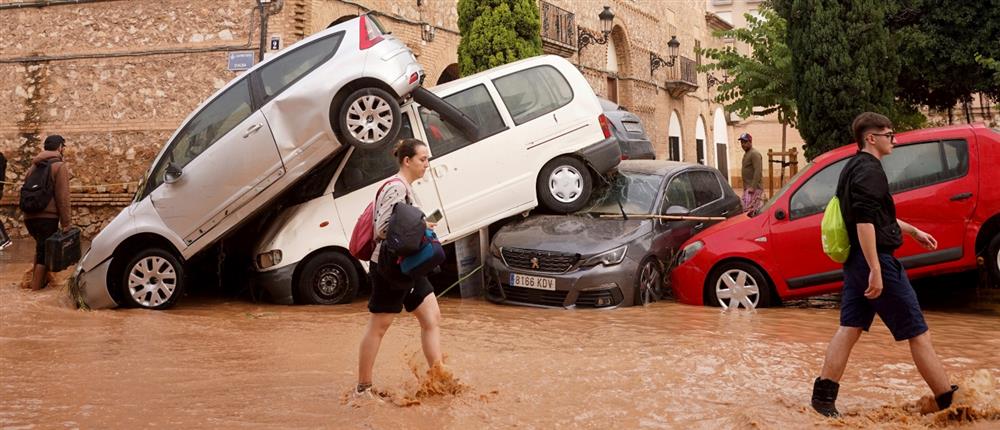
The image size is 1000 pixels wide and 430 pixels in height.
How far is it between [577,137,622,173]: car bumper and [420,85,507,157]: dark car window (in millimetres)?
965

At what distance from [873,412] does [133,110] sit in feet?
44.8

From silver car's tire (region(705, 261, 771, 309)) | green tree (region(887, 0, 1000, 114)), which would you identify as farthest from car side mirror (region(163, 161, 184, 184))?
green tree (region(887, 0, 1000, 114))

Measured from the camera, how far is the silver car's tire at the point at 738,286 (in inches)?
360

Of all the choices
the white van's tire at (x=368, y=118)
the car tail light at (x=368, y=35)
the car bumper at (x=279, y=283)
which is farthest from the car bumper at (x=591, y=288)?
the car tail light at (x=368, y=35)

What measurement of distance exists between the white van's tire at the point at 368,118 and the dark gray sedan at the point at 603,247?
5.11ft

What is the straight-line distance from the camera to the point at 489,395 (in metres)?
5.63

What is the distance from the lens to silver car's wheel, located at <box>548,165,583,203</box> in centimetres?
1034

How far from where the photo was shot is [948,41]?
47.2ft

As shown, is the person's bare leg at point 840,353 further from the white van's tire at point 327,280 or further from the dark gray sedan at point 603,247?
the white van's tire at point 327,280

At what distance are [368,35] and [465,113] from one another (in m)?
1.27

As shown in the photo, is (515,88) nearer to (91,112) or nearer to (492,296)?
(492,296)

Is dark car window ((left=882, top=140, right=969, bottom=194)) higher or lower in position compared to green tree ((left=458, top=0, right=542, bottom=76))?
lower

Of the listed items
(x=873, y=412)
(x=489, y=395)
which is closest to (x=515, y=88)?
(x=489, y=395)

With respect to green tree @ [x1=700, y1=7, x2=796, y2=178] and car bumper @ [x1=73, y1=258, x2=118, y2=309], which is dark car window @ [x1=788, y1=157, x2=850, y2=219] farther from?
green tree @ [x1=700, y1=7, x2=796, y2=178]
